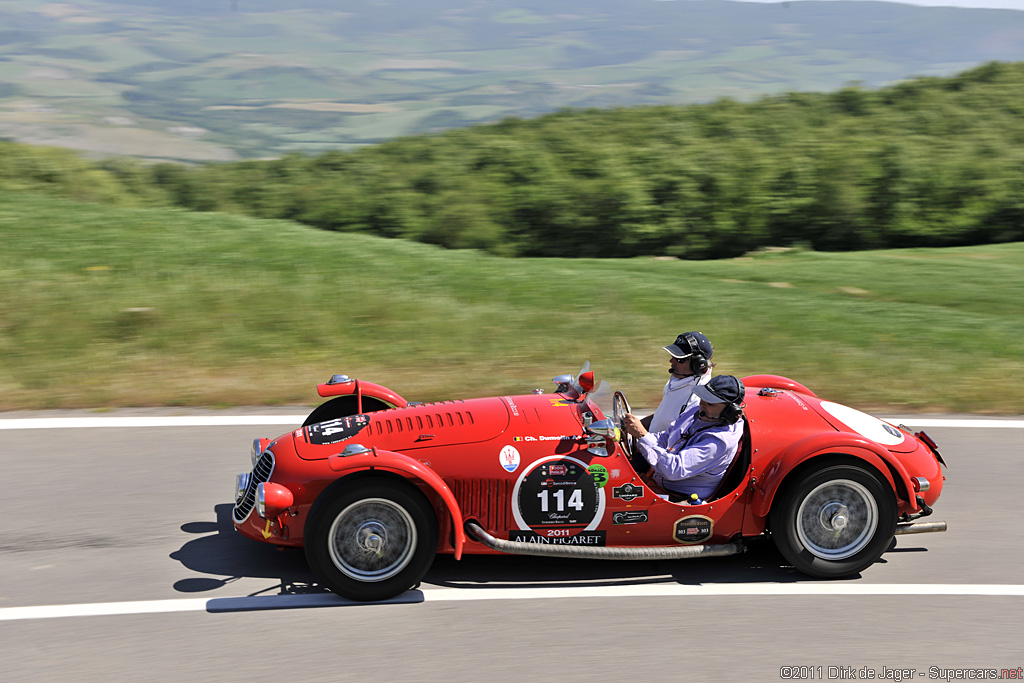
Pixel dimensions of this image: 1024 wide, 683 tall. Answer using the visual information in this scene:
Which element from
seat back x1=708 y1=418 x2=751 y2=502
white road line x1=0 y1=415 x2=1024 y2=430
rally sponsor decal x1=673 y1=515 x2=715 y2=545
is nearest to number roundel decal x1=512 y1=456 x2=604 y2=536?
rally sponsor decal x1=673 y1=515 x2=715 y2=545

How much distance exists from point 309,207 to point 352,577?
1566 centimetres

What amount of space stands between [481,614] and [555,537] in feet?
1.73

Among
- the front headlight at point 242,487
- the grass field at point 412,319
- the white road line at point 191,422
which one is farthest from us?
the grass field at point 412,319

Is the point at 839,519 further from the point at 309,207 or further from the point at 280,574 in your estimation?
the point at 309,207

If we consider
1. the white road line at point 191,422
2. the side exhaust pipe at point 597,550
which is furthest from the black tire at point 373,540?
the white road line at point 191,422

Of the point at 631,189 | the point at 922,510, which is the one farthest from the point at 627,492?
the point at 631,189

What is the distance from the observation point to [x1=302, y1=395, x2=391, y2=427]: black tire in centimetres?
587

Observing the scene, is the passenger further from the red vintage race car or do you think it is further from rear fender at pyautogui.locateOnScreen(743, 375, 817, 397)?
rear fender at pyautogui.locateOnScreen(743, 375, 817, 397)

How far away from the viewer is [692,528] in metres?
4.97

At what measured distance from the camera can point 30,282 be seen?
10930mm

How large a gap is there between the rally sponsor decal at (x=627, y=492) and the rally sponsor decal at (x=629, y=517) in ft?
0.22

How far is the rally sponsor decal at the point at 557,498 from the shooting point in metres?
4.79

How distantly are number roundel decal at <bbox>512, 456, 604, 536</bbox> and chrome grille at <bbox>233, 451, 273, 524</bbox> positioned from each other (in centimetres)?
129

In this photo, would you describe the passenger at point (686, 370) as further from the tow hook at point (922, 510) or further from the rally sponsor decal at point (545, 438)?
the tow hook at point (922, 510)
